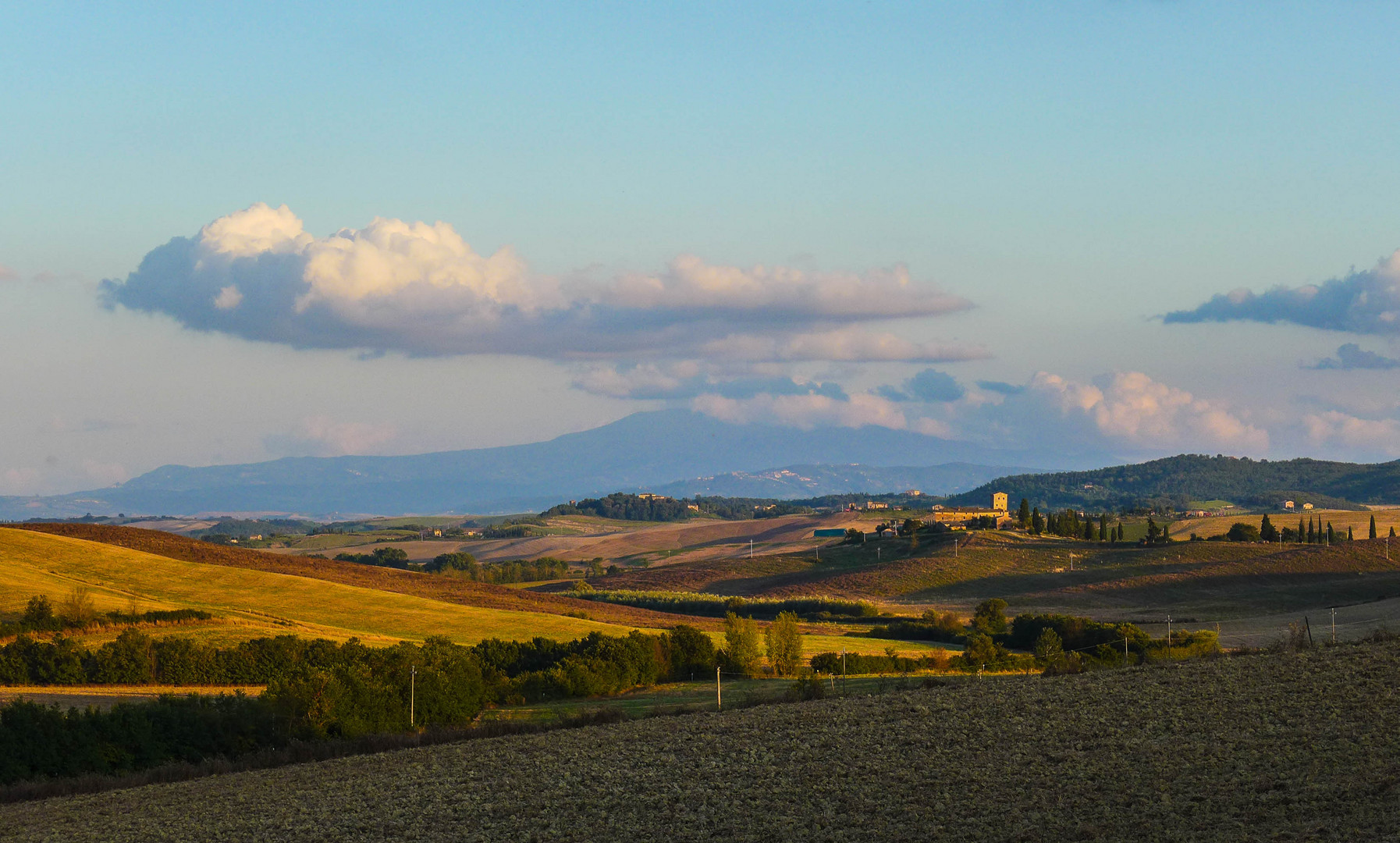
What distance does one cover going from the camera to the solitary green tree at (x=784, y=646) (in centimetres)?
7594

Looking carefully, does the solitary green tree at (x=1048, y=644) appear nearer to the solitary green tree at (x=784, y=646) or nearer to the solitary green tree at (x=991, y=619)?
the solitary green tree at (x=991, y=619)

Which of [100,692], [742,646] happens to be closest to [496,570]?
[742,646]

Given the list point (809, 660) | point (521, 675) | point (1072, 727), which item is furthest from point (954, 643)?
point (1072, 727)

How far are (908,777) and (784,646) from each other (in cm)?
4483

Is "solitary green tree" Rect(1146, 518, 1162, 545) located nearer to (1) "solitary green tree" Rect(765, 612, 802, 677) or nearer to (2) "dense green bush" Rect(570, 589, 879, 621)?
(2) "dense green bush" Rect(570, 589, 879, 621)

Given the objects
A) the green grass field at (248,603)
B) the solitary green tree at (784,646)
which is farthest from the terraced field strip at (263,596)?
the solitary green tree at (784,646)

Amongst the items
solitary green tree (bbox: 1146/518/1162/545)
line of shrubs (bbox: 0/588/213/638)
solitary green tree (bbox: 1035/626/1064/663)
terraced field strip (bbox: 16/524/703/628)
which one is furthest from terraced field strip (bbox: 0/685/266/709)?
solitary green tree (bbox: 1146/518/1162/545)

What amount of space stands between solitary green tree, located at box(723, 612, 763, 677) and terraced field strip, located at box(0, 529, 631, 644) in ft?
45.7

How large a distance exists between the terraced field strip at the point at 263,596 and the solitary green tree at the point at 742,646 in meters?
13.9

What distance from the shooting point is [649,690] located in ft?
219

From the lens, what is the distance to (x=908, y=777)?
31.9 metres

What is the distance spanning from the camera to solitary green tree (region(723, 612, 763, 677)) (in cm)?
7500

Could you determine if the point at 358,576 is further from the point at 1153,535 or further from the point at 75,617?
the point at 1153,535

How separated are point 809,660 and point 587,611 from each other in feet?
119
